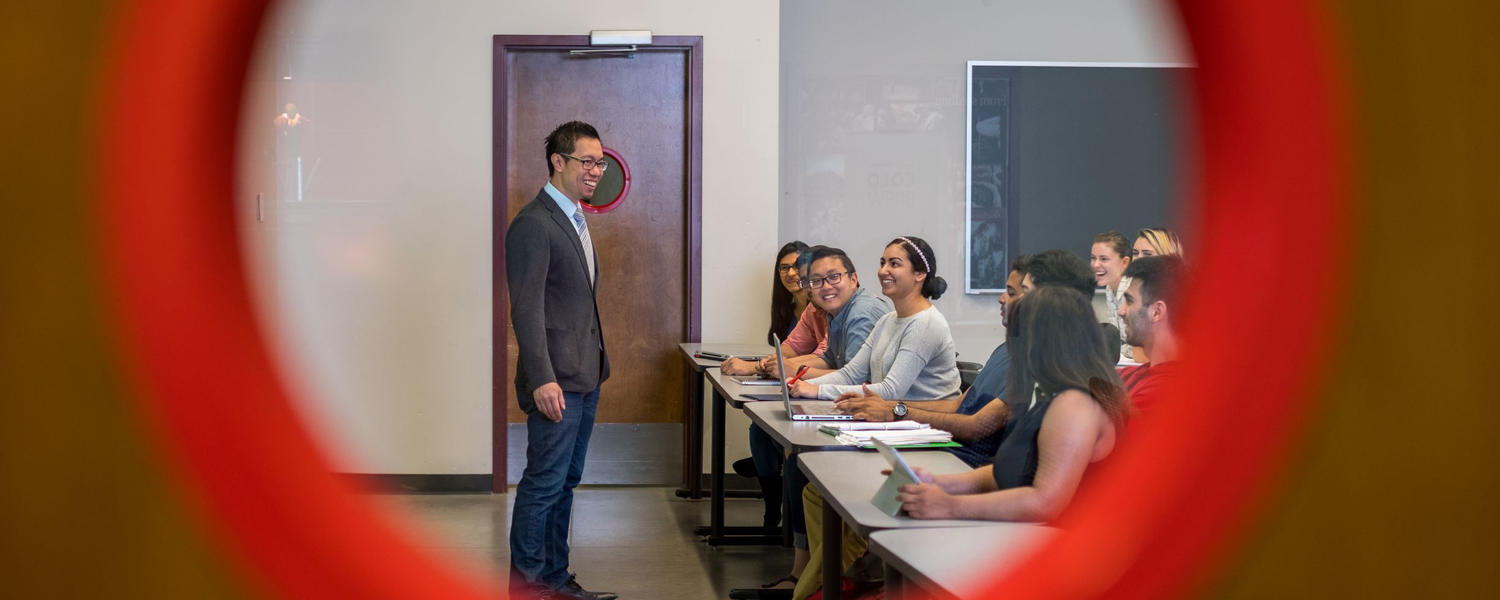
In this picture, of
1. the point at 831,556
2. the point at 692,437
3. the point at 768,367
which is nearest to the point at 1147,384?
the point at 831,556

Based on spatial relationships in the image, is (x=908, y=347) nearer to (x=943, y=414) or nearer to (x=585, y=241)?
(x=943, y=414)

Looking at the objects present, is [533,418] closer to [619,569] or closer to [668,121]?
[619,569]

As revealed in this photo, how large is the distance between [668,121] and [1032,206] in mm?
1828

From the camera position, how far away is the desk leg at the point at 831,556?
8.09 ft

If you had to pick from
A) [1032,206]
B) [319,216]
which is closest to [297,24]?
[319,216]

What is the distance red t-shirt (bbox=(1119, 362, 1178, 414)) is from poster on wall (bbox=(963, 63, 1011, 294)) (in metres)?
3.39

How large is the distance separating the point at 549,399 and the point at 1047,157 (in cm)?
347

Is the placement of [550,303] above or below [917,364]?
above

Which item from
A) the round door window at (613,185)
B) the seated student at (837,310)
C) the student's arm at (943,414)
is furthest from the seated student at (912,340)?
the round door window at (613,185)

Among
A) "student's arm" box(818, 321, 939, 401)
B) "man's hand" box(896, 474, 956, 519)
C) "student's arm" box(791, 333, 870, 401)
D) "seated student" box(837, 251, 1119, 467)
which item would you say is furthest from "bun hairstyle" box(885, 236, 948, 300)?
"man's hand" box(896, 474, 956, 519)

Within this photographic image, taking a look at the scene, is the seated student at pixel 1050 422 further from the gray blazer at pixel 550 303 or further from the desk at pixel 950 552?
the gray blazer at pixel 550 303

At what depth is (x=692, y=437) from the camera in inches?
212

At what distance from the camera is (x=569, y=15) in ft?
17.8

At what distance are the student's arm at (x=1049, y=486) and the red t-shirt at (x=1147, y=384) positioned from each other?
0.16 meters
